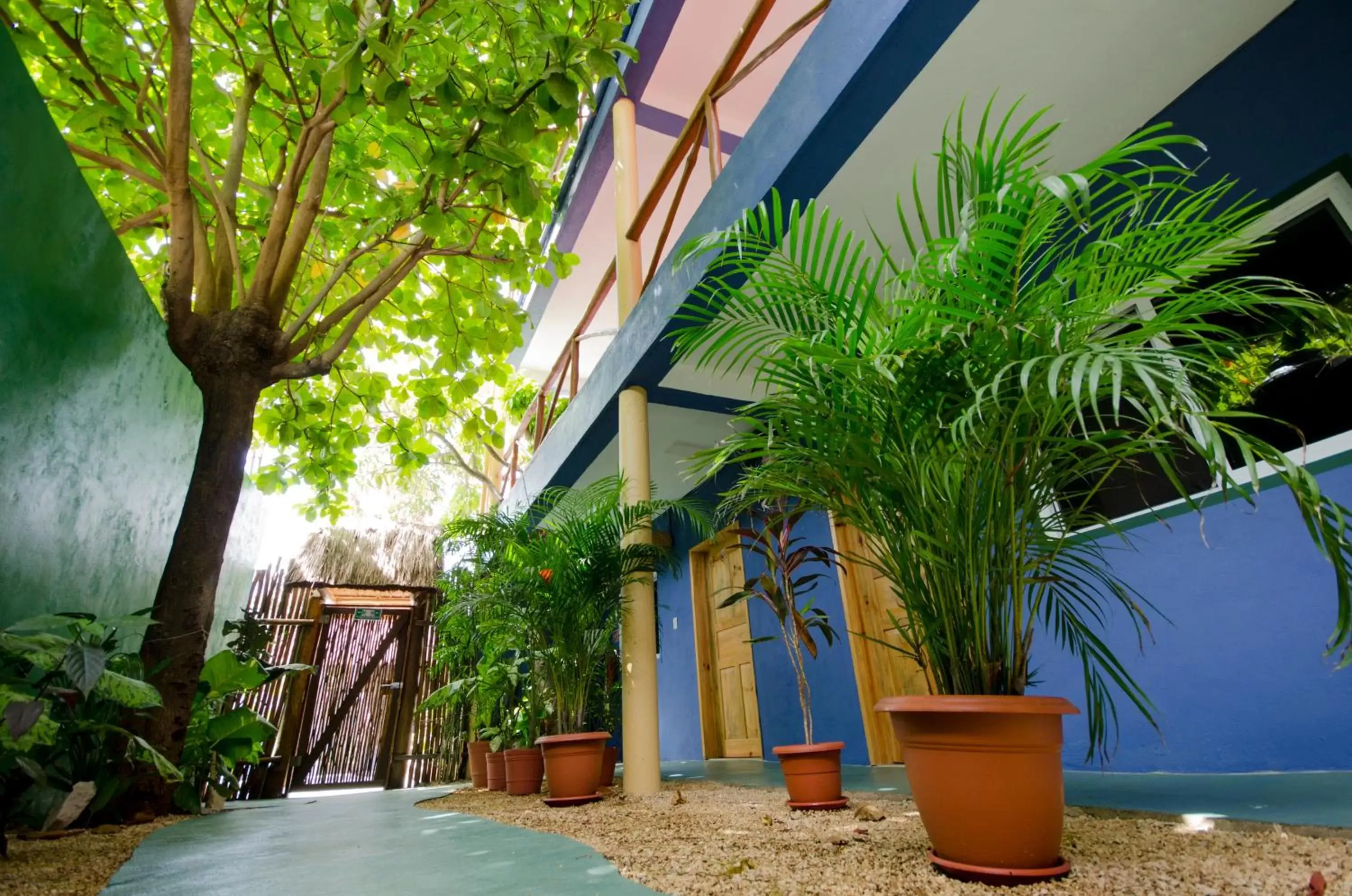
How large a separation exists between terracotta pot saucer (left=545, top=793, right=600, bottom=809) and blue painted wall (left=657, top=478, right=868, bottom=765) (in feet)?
4.68

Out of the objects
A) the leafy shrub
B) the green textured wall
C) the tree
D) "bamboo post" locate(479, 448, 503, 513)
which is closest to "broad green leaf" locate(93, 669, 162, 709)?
the leafy shrub

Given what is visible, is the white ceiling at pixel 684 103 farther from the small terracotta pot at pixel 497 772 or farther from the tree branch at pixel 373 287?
the small terracotta pot at pixel 497 772

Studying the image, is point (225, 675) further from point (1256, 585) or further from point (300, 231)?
point (1256, 585)

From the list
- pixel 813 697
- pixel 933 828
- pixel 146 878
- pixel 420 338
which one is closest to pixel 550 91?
pixel 933 828

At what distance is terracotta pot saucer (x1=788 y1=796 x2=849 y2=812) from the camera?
7.84 ft

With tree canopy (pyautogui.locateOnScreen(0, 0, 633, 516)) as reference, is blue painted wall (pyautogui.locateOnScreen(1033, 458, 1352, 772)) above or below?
below

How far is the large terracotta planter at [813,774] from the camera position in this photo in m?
2.43

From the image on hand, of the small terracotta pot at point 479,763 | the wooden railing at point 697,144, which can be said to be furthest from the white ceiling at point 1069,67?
the small terracotta pot at point 479,763

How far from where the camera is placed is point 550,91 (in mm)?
2150

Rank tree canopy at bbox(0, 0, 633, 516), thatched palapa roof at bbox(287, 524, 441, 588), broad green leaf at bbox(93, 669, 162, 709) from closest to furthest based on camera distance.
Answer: broad green leaf at bbox(93, 669, 162, 709) → tree canopy at bbox(0, 0, 633, 516) → thatched palapa roof at bbox(287, 524, 441, 588)

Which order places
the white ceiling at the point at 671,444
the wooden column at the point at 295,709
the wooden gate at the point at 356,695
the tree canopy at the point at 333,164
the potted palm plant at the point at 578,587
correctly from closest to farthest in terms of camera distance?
the tree canopy at the point at 333,164, the potted palm plant at the point at 578,587, the white ceiling at the point at 671,444, the wooden column at the point at 295,709, the wooden gate at the point at 356,695

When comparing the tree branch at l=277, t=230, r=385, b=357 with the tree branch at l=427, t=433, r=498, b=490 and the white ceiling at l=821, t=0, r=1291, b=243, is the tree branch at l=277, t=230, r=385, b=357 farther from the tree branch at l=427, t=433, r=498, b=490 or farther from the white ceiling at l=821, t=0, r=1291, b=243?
the tree branch at l=427, t=433, r=498, b=490

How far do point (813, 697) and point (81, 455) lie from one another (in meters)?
4.26

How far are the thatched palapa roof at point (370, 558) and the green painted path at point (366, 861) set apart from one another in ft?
12.8
